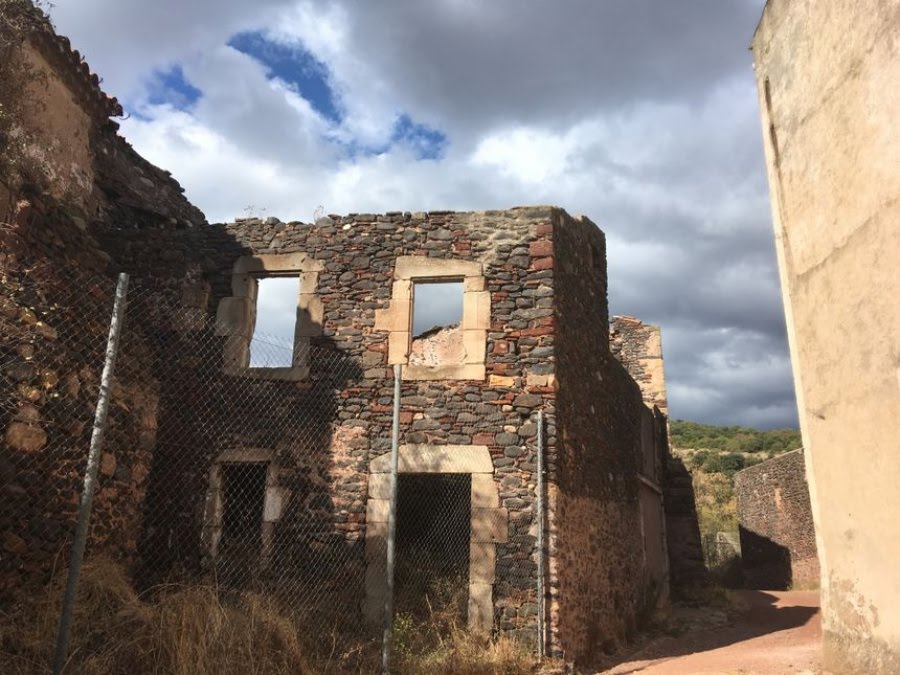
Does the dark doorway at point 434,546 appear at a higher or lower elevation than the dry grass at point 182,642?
higher

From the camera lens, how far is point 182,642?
16.9ft

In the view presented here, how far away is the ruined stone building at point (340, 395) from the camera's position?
7934 millimetres

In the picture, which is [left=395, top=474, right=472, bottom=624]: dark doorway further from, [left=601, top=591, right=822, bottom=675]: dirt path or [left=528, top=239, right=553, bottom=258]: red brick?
[left=528, top=239, right=553, bottom=258]: red brick

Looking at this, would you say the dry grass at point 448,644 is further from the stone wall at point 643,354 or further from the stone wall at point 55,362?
the stone wall at point 643,354

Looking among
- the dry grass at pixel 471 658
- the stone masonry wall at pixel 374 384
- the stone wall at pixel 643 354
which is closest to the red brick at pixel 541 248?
the stone masonry wall at pixel 374 384

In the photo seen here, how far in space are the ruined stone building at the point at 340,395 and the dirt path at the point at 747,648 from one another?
0.68 meters

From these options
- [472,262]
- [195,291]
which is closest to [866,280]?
[472,262]

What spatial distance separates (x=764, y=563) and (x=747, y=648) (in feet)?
40.5

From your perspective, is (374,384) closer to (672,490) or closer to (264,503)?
(264,503)

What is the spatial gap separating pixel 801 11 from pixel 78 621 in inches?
273

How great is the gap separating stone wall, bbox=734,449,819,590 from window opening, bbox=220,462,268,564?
1336 centimetres

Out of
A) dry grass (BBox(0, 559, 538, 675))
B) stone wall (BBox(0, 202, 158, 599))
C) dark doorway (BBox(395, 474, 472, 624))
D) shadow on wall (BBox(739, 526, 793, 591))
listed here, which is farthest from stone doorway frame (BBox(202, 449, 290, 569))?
shadow on wall (BBox(739, 526, 793, 591))

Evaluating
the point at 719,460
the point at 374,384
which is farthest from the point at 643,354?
the point at 719,460

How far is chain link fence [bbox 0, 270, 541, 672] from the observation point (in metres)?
7.32
